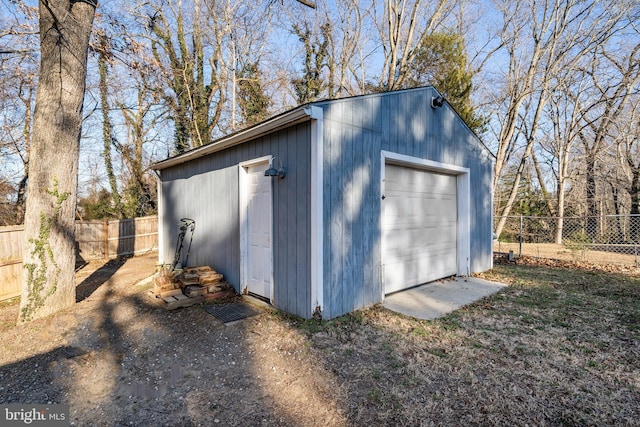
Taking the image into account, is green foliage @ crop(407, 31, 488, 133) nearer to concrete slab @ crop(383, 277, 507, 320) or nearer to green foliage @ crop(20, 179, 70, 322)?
concrete slab @ crop(383, 277, 507, 320)

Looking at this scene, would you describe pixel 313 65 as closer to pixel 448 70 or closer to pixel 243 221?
pixel 448 70

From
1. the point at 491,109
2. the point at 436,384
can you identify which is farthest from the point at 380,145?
the point at 491,109

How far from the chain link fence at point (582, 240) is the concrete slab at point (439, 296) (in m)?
3.54

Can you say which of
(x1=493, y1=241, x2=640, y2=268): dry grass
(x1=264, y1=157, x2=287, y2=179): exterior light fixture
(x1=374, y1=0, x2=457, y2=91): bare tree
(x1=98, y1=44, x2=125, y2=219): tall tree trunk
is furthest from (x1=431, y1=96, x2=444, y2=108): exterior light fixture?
(x1=98, y1=44, x2=125, y2=219): tall tree trunk

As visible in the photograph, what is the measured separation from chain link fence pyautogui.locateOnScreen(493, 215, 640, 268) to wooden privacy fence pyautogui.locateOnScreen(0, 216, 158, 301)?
37.1 feet

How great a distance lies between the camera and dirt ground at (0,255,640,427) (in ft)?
7.18

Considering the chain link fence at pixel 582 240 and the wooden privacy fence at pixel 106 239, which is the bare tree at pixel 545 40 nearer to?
the chain link fence at pixel 582 240

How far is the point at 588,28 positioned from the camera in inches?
422

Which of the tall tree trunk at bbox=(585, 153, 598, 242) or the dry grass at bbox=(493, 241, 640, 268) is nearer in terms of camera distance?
the dry grass at bbox=(493, 241, 640, 268)

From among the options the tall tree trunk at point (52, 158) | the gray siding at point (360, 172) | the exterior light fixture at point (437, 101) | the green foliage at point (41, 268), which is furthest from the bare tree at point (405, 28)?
the green foliage at point (41, 268)

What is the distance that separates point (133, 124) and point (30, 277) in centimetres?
1064

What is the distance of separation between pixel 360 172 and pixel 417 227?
71.5 inches

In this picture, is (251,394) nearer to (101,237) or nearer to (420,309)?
(420,309)

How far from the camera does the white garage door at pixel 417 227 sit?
16.4ft
